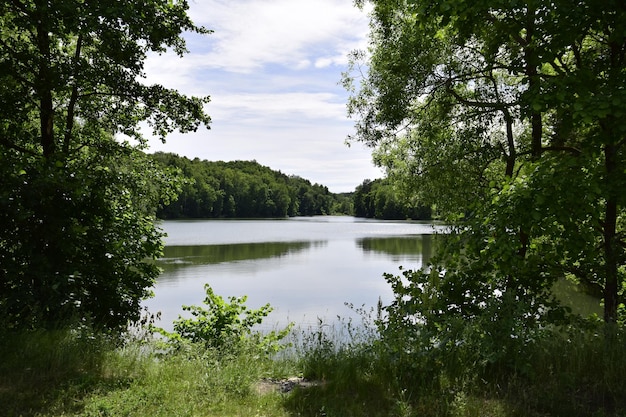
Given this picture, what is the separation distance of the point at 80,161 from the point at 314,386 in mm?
5272

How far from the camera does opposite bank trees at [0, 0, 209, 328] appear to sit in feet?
16.7

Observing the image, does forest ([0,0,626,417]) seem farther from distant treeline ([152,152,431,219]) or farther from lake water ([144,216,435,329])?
distant treeline ([152,152,431,219])

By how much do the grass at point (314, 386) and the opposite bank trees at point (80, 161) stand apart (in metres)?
0.94

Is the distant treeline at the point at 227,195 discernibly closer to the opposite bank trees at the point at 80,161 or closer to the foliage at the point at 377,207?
the foliage at the point at 377,207

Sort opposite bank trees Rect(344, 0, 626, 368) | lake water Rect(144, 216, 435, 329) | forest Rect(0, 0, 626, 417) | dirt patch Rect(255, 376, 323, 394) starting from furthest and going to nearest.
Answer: lake water Rect(144, 216, 435, 329) → opposite bank trees Rect(344, 0, 626, 368) → dirt patch Rect(255, 376, 323, 394) → forest Rect(0, 0, 626, 417)

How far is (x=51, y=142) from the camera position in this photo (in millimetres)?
6734

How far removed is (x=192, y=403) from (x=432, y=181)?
7.49m

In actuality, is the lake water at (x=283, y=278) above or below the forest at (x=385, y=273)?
below

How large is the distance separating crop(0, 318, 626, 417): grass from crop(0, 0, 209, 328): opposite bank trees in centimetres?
94

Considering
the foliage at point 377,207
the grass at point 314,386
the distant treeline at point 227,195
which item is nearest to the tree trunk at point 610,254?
the grass at point 314,386

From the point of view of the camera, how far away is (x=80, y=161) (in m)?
6.94

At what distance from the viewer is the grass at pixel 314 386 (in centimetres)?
337

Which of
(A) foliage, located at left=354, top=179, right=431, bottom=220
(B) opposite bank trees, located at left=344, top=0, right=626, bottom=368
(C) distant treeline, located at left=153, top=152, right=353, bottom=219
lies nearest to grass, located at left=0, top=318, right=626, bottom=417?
(B) opposite bank trees, located at left=344, top=0, right=626, bottom=368

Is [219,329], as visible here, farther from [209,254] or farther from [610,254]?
[209,254]
